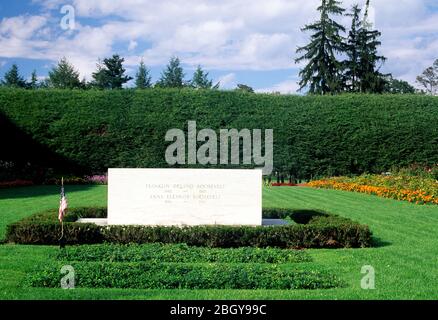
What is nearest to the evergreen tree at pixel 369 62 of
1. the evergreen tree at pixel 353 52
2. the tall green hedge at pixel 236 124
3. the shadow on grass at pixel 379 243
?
the evergreen tree at pixel 353 52

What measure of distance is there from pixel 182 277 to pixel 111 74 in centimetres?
4591

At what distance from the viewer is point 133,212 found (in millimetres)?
10938

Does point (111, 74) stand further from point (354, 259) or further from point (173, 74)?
point (354, 259)

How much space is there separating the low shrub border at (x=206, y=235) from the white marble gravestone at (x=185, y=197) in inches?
36.6

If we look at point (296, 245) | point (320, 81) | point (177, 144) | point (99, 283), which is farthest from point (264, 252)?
point (320, 81)

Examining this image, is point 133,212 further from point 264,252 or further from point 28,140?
point 28,140

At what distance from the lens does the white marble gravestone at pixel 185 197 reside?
1085 cm

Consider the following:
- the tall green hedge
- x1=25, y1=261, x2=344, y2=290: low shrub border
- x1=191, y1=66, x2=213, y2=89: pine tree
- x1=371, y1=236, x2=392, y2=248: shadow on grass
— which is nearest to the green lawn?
x1=371, y1=236, x2=392, y2=248: shadow on grass

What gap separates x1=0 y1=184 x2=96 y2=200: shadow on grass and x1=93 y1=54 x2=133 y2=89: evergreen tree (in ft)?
99.5

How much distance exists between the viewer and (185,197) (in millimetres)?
10953

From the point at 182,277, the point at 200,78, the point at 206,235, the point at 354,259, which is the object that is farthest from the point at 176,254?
the point at 200,78

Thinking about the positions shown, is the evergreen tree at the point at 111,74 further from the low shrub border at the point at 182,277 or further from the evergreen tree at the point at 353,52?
the low shrub border at the point at 182,277

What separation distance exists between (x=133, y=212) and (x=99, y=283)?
4.01 m
